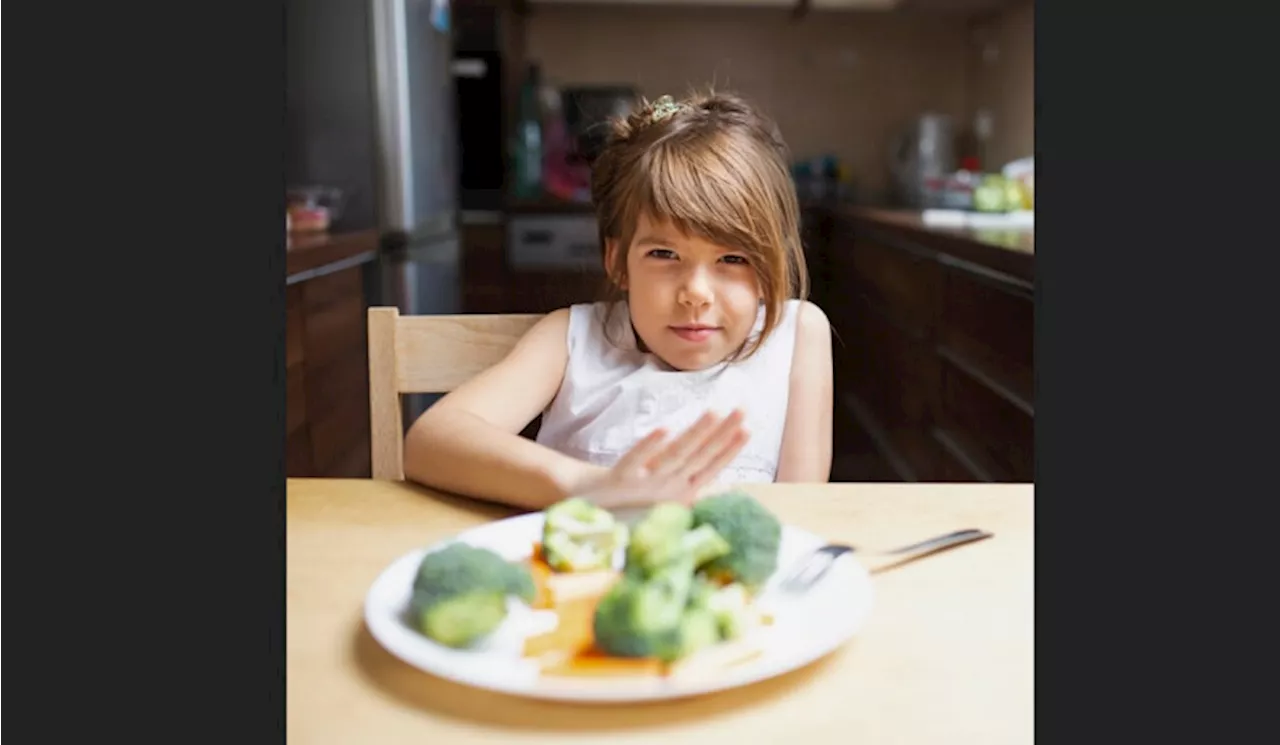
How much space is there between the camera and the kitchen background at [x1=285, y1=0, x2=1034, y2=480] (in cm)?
55

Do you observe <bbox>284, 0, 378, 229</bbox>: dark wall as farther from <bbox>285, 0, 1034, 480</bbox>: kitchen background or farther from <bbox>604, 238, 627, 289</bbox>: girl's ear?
<bbox>604, 238, 627, 289</bbox>: girl's ear

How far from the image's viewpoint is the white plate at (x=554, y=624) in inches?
9.4

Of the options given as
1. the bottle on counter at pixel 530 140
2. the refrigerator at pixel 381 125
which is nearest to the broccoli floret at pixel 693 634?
the refrigerator at pixel 381 125

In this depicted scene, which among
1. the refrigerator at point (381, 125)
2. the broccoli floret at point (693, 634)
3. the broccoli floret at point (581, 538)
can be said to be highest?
the refrigerator at point (381, 125)

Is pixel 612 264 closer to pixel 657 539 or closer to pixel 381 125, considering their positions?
pixel 657 539

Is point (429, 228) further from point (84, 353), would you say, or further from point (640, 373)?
point (84, 353)

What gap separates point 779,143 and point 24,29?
12.5 inches

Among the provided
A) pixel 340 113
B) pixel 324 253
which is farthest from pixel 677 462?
pixel 340 113

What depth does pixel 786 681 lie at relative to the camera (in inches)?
10.6

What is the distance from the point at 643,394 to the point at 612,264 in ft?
0.18

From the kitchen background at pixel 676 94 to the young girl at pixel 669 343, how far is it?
0.03 metres

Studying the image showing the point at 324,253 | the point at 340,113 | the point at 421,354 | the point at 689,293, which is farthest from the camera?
the point at 340,113

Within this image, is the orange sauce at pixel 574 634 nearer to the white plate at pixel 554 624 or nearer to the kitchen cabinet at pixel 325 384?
the white plate at pixel 554 624

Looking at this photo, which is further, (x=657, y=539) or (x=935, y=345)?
(x=935, y=345)
